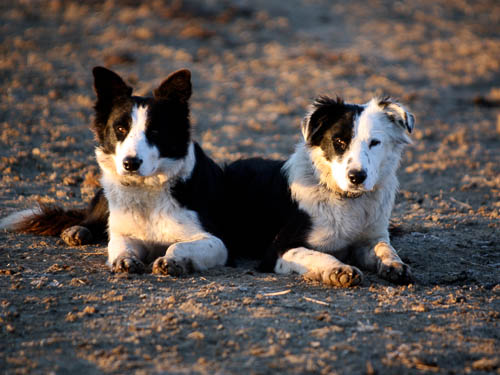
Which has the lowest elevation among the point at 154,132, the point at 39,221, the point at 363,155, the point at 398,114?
the point at 39,221

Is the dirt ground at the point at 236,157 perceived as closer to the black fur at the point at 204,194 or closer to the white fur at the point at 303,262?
the white fur at the point at 303,262

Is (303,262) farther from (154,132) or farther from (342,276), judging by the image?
(154,132)

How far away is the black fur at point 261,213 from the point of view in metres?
5.83

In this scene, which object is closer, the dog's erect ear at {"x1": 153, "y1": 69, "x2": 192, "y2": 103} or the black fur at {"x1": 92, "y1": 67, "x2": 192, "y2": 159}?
the black fur at {"x1": 92, "y1": 67, "x2": 192, "y2": 159}

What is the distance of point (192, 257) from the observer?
5.44 m

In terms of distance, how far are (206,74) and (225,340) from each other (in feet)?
47.6

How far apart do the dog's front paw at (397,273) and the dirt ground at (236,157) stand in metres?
0.13

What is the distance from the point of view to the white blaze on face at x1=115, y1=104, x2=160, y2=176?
5.39m

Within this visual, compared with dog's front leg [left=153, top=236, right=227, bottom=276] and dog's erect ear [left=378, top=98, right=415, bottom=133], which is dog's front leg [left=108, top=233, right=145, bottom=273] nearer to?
dog's front leg [left=153, top=236, right=227, bottom=276]

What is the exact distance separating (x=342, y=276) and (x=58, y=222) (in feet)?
11.7

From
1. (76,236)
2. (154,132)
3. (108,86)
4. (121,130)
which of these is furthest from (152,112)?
(76,236)

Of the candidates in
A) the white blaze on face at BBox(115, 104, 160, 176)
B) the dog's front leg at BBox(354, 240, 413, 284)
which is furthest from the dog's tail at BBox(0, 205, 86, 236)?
the dog's front leg at BBox(354, 240, 413, 284)

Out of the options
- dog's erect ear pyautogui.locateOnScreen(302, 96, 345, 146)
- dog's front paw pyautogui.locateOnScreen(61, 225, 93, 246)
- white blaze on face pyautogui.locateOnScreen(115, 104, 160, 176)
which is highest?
dog's erect ear pyautogui.locateOnScreen(302, 96, 345, 146)

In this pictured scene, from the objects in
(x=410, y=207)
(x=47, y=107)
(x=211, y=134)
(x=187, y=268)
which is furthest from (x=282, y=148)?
(x=187, y=268)
